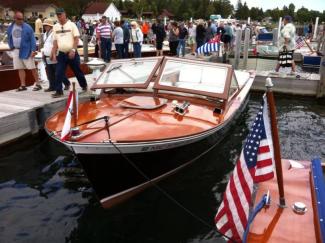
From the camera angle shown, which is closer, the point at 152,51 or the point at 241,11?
the point at 152,51

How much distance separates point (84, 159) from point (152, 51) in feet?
42.6

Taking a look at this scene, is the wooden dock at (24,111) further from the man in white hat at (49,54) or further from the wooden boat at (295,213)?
the wooden boat at (295,213)

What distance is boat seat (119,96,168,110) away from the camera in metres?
5.60

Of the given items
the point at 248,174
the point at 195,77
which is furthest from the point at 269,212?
the point at 195,77

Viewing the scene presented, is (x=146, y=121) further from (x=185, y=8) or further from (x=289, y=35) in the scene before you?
(x=185, y=8)

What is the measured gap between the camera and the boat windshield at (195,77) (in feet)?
20.0

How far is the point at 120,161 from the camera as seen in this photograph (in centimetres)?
464

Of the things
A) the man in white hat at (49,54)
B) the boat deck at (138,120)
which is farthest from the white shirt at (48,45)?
the boat deck at (138,120)

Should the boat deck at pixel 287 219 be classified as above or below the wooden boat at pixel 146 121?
below

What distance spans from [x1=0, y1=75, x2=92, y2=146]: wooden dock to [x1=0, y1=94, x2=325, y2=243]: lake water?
0.22m

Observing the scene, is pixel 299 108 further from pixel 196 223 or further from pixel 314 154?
pixel 196 223

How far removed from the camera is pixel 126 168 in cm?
474

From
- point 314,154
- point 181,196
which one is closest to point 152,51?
point 314,154

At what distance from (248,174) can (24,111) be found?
5398 millimetres
